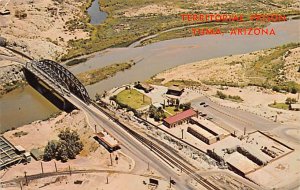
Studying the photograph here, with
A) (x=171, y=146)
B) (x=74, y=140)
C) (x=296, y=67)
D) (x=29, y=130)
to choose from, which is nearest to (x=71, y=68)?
(x=29, y=130)

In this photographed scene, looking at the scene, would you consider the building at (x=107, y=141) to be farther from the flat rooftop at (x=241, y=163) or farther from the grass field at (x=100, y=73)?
the grass field at (x=100, y=73)

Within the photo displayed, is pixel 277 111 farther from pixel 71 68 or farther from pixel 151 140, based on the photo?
pixel 71 68

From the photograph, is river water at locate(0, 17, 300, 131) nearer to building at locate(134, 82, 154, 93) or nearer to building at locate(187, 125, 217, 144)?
building at locate(134, 82, 154, 93)

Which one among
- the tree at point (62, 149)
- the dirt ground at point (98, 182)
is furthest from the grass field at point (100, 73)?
the dirt ground at point (98, 182)

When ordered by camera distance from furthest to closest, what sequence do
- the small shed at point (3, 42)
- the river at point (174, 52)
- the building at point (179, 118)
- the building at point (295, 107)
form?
the small shed at point (3, 42), the river at point (174, 52), the building at point (295, 107), the building at point (179, 118)

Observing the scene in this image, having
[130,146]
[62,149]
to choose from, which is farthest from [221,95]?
[62,149]
